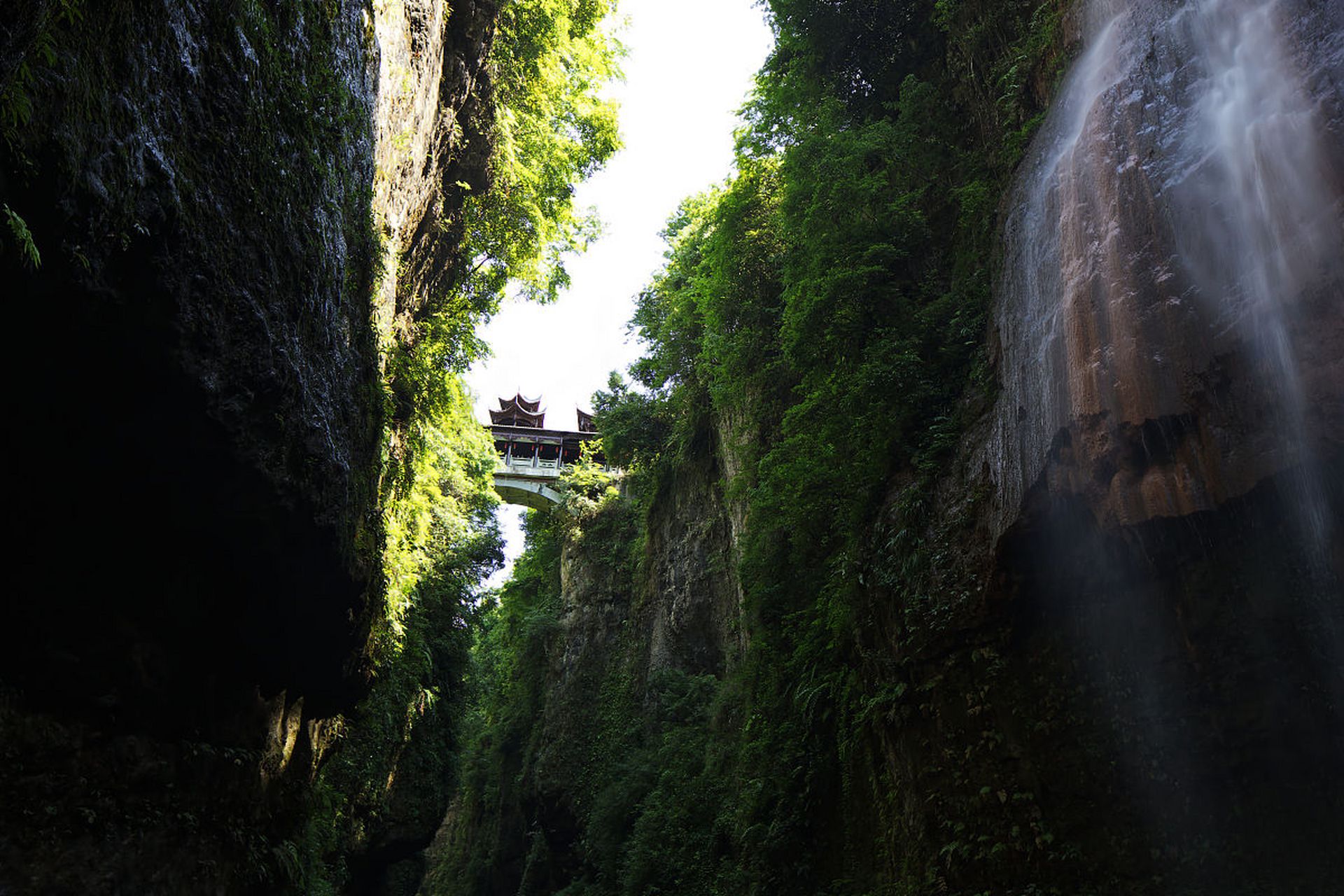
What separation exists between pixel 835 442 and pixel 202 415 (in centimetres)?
734

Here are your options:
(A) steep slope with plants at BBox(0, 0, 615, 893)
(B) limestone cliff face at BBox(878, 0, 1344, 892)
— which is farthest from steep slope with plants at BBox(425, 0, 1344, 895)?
(A) steep slope with plants at BBox(0, 0, 615, 893)

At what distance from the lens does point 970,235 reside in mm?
10359

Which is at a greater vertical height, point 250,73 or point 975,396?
point 250,73

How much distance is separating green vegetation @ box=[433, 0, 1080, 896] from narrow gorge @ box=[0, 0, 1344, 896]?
7cm

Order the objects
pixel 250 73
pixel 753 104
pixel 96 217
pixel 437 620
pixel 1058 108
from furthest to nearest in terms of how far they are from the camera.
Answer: pixel 437 620 < pixel 753 104 < pixel 1058 108 < pixel 250 73 < pixel 96 217

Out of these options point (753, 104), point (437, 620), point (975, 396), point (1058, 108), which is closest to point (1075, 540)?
point (975, 396)

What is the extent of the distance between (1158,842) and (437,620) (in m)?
15.5

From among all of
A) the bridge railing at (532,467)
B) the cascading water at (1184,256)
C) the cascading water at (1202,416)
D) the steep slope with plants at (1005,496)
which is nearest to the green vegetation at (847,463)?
the steep slope with plants at (1005,496)

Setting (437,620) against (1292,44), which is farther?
(437,620)

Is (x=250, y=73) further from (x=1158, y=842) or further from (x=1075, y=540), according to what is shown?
(x=1158, y=842)

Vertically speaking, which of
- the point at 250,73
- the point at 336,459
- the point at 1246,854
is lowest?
the point at 1246,854

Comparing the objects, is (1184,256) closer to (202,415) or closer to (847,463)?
(847,463)

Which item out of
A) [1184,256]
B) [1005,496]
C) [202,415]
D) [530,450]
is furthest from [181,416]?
[530,450]

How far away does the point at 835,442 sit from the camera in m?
10.3
